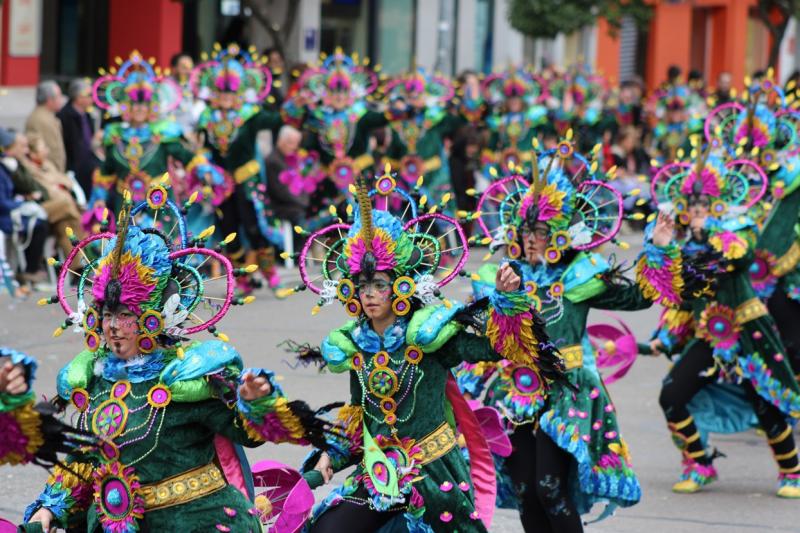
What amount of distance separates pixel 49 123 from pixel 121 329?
9.77 metres

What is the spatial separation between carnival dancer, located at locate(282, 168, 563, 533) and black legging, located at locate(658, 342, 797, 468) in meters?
2.86

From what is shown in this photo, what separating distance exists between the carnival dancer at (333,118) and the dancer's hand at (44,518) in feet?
35.4

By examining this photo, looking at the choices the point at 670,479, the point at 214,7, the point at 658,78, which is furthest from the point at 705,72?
the point at 670,479

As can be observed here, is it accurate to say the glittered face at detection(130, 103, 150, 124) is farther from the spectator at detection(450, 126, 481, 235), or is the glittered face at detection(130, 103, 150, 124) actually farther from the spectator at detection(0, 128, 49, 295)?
the spectator at detection(450, 126, 481, 235)

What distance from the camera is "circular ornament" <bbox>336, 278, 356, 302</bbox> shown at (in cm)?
611

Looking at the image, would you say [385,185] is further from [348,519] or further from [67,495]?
[67,495]

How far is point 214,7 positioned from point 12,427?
67.8 feet

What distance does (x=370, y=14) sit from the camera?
29031 millimetres

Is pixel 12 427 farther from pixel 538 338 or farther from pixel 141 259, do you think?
pixel 538 338

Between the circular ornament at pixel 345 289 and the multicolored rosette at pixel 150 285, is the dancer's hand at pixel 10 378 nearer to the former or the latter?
the multicolored rosette at pixel 150 285

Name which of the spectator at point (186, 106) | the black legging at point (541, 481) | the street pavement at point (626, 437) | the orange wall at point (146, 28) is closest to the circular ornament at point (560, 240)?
the black legging at point (541, 481)

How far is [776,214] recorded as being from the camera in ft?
33.0

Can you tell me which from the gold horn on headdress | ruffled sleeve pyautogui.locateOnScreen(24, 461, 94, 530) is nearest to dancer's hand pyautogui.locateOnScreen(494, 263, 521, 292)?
the gold horn on headdress

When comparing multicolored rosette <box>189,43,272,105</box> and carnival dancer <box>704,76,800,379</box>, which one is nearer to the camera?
carnival dancer <box>704,76,800,379</box>
